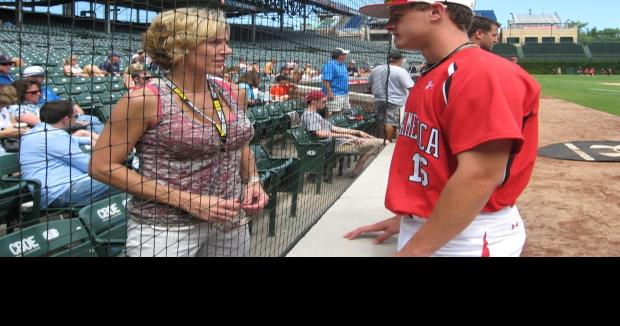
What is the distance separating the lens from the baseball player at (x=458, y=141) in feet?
4.16

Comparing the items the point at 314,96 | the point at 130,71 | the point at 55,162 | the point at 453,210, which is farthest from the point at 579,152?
the point at 453,210

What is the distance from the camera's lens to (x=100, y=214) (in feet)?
10.7

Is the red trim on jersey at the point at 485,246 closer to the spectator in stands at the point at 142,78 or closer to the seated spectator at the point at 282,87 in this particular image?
the spectator in stands at the point at 142,78

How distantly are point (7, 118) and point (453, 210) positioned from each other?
19.9 ft

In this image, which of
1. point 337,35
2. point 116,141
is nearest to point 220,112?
point 116,141

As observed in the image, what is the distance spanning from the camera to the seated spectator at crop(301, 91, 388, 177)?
20.3 feet

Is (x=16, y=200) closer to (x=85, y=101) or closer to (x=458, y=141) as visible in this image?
(x=458, y=141)

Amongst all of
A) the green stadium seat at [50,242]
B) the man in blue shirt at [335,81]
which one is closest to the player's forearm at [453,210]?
the green stadium seat at [50,242]

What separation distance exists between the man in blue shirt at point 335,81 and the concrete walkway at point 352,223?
1787 mm

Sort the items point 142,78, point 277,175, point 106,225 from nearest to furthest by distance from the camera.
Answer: point 106,225 → point 277,175 → point 142,78

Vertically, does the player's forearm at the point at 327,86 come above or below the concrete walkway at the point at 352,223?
above

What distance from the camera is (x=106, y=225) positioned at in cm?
325

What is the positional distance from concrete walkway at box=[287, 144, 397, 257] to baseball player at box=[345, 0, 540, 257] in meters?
1.14
